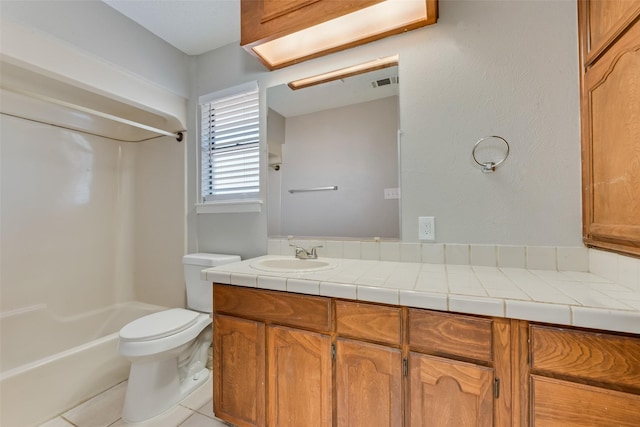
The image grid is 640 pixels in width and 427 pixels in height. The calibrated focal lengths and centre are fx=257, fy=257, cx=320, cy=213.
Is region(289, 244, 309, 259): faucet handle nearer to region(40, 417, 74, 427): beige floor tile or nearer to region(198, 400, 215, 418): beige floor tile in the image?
region(198, 400, 215, 418): beige floor tile

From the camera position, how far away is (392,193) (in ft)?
4.85

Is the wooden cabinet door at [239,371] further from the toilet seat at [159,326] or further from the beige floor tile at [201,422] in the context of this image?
the toilet seat at [159,326]

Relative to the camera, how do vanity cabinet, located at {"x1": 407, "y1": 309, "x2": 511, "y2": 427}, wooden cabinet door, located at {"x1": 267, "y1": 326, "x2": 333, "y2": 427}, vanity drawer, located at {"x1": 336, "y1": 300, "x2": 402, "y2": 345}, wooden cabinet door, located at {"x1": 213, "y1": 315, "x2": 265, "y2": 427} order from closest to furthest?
vanity cabinet, located at {"x1": 407, "y1": 309, "x2": 511, "y2": 427} < vanity drawer, located at {"x1": 336, "y1": 300, "x2": 402, "y2": 345} < wooden cabinet door, located at {"x1": 267, "y1": 326, "x2": 333, "y2": 427} < wooden cabinet door, located at {"x1": 213, "y1": 315, "x2": 265, "y2": 427}

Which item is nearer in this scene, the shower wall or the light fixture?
the light fixture

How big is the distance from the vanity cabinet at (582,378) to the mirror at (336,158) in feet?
2.58

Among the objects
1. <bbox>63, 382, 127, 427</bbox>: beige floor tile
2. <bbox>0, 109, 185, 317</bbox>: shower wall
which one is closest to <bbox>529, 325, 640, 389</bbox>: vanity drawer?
<bbox>63, 382, 127, 427</bbox>: beige floor tile

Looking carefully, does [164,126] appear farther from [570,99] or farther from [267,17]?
[570,99]

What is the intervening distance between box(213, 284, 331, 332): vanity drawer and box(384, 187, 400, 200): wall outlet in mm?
743

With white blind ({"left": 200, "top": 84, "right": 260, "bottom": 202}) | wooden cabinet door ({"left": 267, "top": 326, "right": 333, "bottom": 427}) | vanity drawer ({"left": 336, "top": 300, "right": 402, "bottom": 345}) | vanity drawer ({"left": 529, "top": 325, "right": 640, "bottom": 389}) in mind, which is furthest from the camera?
white blind ({"left": 200, "top": 84, "right": 260, "bottom": 202})

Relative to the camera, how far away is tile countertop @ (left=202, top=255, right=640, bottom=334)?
0.71m

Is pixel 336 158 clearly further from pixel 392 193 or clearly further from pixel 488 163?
pixel 488 163

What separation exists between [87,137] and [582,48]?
326 cm

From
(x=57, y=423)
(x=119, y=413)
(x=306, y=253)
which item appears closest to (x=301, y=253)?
(x=306, y=253)

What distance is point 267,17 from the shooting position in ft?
4.53
